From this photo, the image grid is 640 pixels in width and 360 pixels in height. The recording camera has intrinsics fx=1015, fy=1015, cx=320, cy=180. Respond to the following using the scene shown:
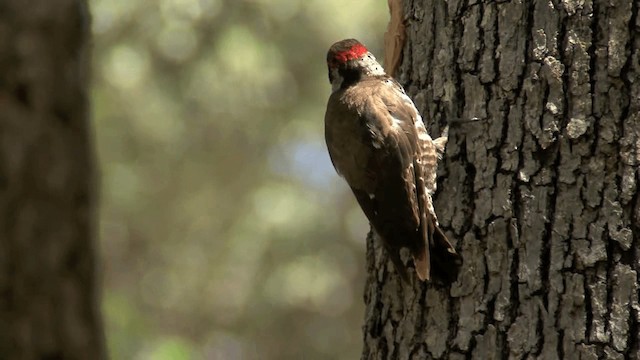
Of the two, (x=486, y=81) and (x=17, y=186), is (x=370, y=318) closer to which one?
(x=486, y=81)

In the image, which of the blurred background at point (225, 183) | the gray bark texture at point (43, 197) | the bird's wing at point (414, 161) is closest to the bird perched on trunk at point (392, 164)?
the bird's wing at point (414, 161)

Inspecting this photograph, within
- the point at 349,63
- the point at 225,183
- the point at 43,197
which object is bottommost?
the point at 43,197

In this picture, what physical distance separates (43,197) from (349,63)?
1815mm

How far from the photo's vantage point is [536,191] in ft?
10.1

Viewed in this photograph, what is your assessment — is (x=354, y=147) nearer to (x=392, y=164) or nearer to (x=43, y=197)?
(x=392, y=164)

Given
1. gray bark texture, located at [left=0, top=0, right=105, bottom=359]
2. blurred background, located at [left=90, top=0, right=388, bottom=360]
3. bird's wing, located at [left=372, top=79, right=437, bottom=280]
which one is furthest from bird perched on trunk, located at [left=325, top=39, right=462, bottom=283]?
blurred background, located at [left=90, top=0, right=388, bottom=360]

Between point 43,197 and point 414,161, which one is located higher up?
point 414,161

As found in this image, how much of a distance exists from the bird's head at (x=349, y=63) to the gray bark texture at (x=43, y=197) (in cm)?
152

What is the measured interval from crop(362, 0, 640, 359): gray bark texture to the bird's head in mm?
875

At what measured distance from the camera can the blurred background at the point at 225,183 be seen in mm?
7941

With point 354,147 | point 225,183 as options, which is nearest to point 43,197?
point 354,147

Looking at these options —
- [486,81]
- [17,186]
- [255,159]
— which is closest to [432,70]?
[486,81]

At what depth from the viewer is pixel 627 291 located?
2.90 meters

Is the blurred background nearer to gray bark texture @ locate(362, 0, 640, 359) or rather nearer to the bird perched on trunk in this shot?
the bird perched on trunk
